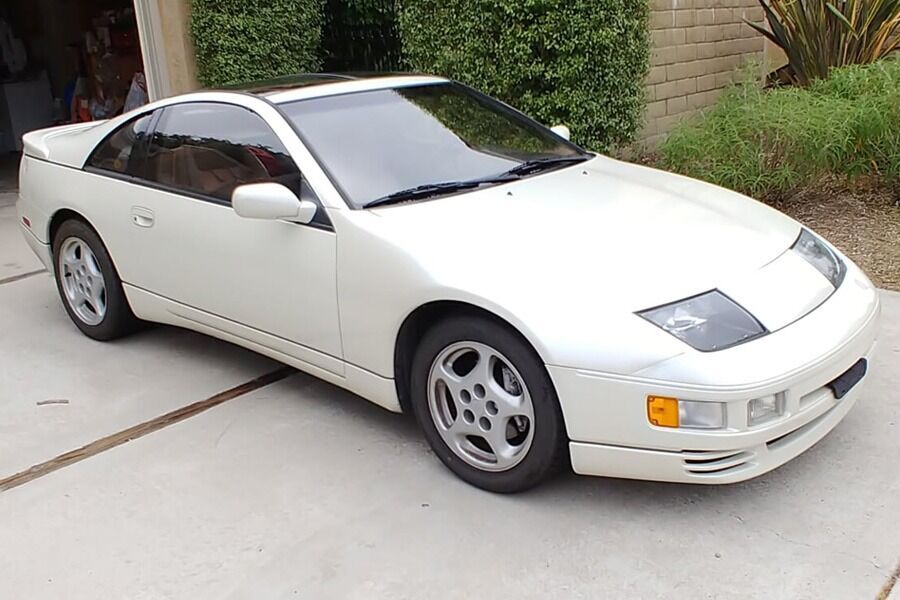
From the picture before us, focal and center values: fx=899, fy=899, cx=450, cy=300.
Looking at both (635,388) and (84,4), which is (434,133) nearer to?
(635,388)

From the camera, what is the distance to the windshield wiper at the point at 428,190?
3623mm

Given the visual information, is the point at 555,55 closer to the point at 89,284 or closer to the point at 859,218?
the point at 859,218

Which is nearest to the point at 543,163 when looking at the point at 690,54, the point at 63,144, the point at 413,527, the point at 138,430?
the point at 413,527

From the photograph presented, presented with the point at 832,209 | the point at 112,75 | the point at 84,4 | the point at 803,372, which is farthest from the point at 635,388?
the point at 84,4

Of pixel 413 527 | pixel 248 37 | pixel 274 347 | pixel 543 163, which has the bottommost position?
pixel 413 527

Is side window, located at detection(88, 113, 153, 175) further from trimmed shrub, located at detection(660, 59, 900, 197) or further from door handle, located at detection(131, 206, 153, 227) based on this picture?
trimmed shrub, located at detection(660, 59, 900, 197)

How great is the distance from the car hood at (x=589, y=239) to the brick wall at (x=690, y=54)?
5642 mm

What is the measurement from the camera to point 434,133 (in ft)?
13.4

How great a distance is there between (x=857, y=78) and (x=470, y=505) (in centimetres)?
543

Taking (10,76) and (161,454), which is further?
(10,76)

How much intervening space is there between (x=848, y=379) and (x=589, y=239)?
3.42 feet

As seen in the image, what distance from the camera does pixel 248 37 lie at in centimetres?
856

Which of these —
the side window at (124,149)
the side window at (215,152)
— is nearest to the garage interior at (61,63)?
the side window at (124,149)

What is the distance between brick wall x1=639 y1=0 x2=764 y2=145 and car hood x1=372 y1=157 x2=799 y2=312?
5.64 metres
